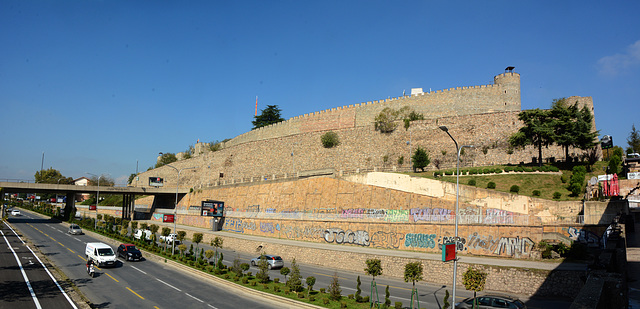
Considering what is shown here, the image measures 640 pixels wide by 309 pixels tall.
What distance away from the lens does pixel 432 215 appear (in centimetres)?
3130

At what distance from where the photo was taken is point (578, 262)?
23.5m

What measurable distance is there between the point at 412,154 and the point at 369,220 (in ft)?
73.4

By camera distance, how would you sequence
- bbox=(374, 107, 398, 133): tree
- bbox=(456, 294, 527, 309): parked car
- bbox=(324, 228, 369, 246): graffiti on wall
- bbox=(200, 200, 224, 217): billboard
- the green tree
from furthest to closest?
the green tree, bbox=(374, 107, 398, 133): tree, bbox=(200, 200, 224, 217): billboard, bbox=(324, 228, 369, 246): graffiti on wall, bbox=(456, 294, 527, 309): parked car

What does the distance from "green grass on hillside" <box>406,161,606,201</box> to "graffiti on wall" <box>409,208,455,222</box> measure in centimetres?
634

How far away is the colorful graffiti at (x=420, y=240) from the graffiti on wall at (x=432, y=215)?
55.4 inches

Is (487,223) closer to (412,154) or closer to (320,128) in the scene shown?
(412,154)

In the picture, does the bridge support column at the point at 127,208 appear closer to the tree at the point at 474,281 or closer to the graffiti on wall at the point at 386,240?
the graffiti on wall at the point at 386,240

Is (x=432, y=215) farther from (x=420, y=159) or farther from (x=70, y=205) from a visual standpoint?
(x=70, y=205)

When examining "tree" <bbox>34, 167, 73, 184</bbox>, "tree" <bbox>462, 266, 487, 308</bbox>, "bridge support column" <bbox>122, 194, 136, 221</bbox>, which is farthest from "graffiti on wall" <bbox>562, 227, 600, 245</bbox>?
"tree" <bbox>34, 167, 73, 184</bbox>

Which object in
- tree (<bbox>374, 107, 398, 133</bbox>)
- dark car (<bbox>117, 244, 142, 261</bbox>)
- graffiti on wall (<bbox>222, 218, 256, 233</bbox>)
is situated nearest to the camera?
dark car (<bbox>117, 244, 142, 261</bbox>)

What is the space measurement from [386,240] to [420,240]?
10.2 feet

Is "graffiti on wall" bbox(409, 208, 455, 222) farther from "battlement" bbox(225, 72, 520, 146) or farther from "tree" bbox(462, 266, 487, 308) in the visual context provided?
"battlement" bbox(225, 72, 520, 146)

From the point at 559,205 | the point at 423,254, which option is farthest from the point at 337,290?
the point at 559,205

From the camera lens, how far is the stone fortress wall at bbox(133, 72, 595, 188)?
5075 cm
